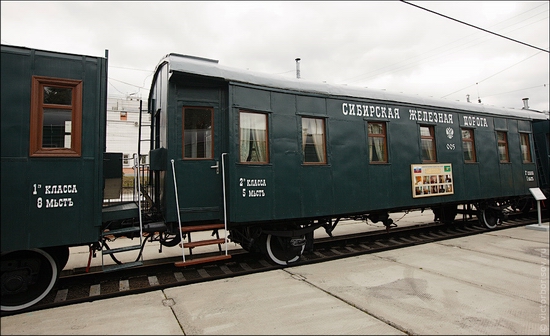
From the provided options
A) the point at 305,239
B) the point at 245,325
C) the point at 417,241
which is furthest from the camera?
the point at 417,241

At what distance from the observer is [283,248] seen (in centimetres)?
591

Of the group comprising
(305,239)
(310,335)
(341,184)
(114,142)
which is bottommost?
(310,335)

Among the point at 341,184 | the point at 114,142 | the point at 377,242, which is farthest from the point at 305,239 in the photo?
the point at 114,142

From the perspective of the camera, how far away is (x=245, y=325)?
3.48 m

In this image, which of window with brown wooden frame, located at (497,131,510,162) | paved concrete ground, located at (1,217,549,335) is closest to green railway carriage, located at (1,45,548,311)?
paved concrete ground, located at (1,217,549,335)

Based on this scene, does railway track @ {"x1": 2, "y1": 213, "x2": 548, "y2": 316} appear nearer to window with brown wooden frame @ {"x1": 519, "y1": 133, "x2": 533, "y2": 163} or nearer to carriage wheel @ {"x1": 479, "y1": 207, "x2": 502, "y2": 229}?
carriage wheel @ {"x1": 479, "y1": 207, "x2": 502, "y2": 229}

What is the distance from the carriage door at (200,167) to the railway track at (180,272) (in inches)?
42.4

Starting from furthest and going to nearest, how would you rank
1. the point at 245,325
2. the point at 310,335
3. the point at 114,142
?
the point at 114,142 < the point at 245,325 < the point at 310,335

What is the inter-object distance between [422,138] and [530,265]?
138 inches

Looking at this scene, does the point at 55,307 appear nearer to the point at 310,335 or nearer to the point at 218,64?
the point at 310,335

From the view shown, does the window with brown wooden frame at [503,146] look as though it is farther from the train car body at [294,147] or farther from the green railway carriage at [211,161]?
the train car body at [294,147]

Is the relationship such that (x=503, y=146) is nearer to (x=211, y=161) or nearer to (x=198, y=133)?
(x=211, y=161)

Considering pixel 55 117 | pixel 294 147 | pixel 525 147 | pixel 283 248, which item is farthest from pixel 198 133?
pixel 525 147

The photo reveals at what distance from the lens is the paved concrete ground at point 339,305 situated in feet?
11.2
